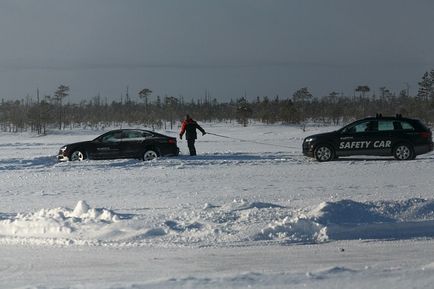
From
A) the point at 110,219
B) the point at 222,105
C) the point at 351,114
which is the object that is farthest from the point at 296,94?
the point at 110,219

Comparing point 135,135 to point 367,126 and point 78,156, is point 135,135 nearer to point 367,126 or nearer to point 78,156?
point 78,156

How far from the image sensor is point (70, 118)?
8769cm

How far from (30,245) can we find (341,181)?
10.1m

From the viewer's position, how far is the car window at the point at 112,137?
84.2 ft

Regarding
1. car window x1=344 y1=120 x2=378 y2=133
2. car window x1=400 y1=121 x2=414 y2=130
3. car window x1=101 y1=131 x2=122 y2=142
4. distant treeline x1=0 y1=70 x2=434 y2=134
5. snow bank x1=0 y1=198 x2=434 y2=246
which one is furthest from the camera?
distant treeline x1=0 y1=70 x2=434 y2=134

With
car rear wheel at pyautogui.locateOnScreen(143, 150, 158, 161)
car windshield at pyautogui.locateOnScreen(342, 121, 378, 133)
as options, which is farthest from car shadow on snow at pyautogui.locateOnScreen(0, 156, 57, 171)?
car windshield at pyautogui.locateOnScreen(342, 121, 378, 133)

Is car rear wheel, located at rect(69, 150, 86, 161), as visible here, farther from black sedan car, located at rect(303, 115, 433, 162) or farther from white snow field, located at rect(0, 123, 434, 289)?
black sedan car, located at rect(303, 115, 433, 162)

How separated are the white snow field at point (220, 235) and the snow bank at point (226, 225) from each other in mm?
17

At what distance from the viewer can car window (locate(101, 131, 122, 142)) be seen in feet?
84.2

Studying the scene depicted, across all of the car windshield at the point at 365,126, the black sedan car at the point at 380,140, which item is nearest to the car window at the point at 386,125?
the black sedan car at the point at 380,140

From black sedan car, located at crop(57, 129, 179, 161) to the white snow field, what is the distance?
7.06 metres

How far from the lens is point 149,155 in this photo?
25.4 metres

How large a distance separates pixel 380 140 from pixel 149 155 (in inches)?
338

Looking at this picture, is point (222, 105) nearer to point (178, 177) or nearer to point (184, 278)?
point (178, 177)
